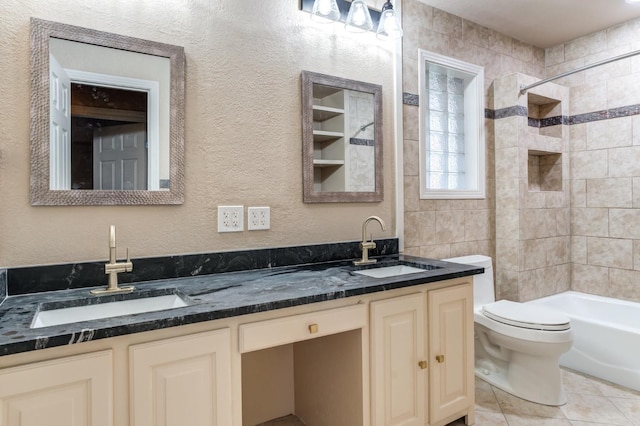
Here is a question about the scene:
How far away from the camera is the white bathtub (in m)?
2.26

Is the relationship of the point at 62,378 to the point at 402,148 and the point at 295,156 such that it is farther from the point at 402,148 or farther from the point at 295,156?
the point at 402,148

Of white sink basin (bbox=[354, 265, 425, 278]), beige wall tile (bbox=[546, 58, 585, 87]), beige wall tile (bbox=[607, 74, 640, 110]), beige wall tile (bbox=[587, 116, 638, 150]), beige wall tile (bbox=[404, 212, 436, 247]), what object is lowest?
white sink basin (bbox=[354, 265, 425, 278])

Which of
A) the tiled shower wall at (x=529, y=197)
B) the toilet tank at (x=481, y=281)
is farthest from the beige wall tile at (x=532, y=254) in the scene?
the toilet tank at (x=481, y=281)

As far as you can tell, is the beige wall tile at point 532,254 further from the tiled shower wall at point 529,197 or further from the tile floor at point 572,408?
the tile floor at point 572,408

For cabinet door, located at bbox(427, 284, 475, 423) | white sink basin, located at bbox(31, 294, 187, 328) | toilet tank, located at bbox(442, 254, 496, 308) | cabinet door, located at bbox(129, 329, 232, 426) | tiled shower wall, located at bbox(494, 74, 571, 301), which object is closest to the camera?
cabinet door, located at bbox(129, 329, 232, 426)

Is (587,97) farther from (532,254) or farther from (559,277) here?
(559,277)

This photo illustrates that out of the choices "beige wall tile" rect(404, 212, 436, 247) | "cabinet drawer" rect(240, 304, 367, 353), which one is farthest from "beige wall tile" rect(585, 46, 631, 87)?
"cabinet drawer" rect(240, 304, 367, 353)

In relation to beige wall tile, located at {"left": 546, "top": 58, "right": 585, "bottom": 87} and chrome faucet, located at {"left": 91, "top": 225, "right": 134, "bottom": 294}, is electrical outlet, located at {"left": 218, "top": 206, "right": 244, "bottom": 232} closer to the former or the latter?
chrome faucet, located at {"left": 91, "top": 225, "right": 134, "bottom": 294}

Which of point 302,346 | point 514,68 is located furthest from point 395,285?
point 514,68

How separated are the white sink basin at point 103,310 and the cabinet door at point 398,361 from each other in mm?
791

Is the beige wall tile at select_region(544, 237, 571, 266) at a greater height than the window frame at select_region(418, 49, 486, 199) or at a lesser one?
lesser

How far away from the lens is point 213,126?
178cm

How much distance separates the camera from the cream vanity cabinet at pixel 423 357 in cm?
159

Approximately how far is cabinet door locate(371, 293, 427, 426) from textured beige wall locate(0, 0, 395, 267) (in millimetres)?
633
